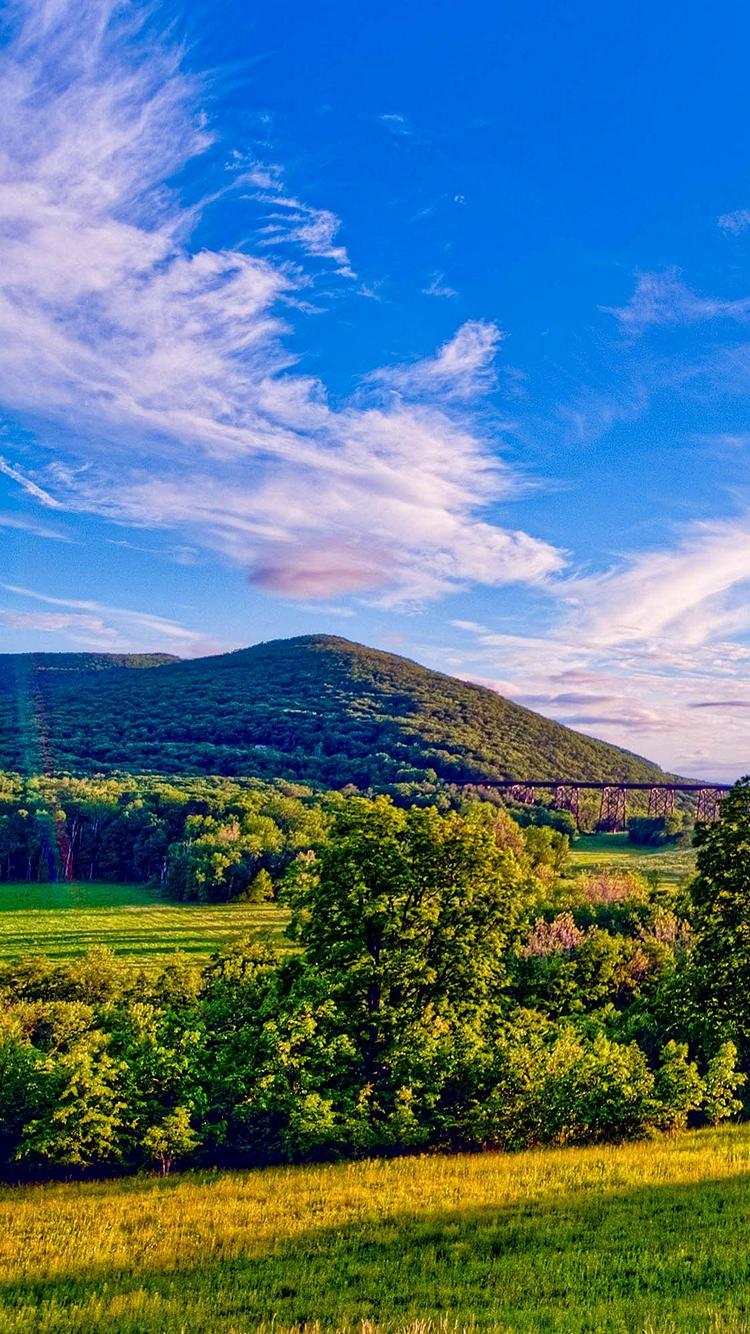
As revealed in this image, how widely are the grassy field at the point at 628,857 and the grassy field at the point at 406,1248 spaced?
60.6 m

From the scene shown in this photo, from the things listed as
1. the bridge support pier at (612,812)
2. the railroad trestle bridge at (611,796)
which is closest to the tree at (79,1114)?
the railroad trestle bridge at (611,796)

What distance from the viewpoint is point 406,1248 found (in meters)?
14.6

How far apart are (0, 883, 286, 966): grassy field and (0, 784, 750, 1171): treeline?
117 ft

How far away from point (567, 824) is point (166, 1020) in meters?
117

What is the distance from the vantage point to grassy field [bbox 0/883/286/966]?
70375 millimetres

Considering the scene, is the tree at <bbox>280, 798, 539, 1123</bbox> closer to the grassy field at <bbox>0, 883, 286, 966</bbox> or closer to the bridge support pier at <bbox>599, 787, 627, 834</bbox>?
the grassy field at <bbox>0, 883, 286, 966</bbox>

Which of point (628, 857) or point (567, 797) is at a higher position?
point (567, 797)

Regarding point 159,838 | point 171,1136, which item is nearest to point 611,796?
point 159,838

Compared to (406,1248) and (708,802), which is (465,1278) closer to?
(406,1248)

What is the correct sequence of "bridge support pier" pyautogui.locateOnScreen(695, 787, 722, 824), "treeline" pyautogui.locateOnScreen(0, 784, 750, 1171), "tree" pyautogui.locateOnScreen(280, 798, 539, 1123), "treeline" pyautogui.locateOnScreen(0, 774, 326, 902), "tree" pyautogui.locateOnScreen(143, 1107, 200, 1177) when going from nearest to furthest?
"treeline" pyautogui.locateOnScreen(0, 784, 750, 1171)
"tree" pyautogui.locateOnScreen(143, 1107, 200, 1177)
"tree" pyautogui.locateOnScreen(280, 798, 539, 1123)
"treeline" pyautogui.locateOnScreen(0, 774, 326, 902)
"bridge support pier" pyautogui.locateOnScreen(695, 787, 722, 824)

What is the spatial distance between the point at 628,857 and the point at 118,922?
7159 centimetres

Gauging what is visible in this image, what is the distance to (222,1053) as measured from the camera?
83.1 feet

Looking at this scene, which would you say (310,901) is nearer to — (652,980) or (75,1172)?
(75,1172)

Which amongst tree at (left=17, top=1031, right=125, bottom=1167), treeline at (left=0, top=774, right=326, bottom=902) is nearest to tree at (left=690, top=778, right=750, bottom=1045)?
tree at (left=17, top=1031, right=125, bottom=1167)
